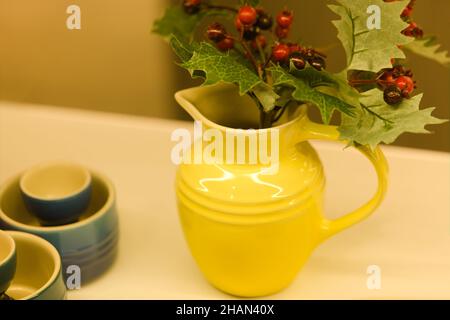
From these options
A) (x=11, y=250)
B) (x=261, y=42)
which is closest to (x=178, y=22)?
(x=261, y=42)

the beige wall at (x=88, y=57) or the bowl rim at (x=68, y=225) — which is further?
the beige wall at (x=88, y=57)

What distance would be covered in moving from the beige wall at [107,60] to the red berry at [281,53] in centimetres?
43

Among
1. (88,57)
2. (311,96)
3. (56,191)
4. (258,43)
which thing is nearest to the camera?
(311,96)

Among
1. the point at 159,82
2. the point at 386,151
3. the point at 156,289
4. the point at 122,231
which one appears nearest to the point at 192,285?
the point at 156,289

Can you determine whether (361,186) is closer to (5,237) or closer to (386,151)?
(386,151)

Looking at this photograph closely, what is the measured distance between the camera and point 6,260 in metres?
0.65

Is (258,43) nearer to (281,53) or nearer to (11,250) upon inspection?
(281,53)

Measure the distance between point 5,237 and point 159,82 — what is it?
24.7 inches

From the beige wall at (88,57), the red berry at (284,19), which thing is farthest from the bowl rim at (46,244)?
the beige wall at (88,57)

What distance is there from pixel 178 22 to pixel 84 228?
0.29 meters

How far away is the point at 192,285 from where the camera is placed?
792 mm

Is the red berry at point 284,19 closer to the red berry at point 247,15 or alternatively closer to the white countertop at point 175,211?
the red berry at point 247,15

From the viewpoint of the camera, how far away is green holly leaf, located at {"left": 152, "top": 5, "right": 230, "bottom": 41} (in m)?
0.83

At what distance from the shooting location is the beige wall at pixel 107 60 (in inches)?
42.5
